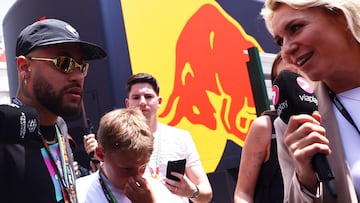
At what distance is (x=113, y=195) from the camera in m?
1.58

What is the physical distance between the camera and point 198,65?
11.7ft

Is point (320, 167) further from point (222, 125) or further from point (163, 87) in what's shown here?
point (222, 125)

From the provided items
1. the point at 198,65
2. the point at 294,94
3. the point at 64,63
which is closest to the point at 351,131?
the point at 294,94

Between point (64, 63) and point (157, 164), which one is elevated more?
point (64, 63)

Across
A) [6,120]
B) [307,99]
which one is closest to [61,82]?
[6,120]

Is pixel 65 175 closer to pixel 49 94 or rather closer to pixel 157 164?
pixel 49 94

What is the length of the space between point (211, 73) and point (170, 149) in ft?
4.50

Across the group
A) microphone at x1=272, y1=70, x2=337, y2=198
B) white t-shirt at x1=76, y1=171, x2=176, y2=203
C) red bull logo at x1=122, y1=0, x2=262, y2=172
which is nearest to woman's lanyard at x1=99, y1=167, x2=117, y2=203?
white t-shirt at x1=76, y1=171, x2=176, y2=203

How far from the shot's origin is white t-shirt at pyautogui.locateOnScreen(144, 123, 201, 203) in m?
2.41

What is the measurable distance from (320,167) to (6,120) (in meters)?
0.88

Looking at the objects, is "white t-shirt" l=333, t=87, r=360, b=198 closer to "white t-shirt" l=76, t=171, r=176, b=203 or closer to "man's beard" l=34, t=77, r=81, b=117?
"white t-shirt" l=76, t=171, r=176, b=203

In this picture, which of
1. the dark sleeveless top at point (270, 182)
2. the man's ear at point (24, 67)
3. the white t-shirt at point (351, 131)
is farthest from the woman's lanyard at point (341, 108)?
the man's ear at point (24, 67)

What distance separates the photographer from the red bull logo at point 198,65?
3195 millimetres

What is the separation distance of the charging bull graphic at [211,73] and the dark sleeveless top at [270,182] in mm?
1642
